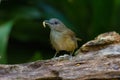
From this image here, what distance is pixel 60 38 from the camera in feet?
17.8

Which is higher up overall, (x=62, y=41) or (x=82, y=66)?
(x=82, y=66)

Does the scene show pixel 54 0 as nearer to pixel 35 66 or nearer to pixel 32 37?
pixel 32 37

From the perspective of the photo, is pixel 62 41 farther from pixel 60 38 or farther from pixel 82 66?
pixel 82 66

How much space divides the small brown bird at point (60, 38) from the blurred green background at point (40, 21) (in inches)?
47.3

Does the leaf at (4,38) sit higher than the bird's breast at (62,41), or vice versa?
the bird's breast at (62,41)

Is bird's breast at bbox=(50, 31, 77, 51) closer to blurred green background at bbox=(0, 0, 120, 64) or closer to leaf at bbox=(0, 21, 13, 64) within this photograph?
leaf at bbox=(0, 21, 13, 64)

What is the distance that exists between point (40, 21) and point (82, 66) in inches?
135

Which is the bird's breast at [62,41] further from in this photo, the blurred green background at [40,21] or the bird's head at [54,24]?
the blurred green background at [40,21]

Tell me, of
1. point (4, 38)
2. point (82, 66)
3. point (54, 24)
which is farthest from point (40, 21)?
point (82, 66)

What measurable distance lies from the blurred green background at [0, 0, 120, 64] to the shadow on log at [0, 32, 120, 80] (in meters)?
1.91

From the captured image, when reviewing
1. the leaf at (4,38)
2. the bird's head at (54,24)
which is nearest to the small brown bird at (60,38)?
the bird's head at (54,24)

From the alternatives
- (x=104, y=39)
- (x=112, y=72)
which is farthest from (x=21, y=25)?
(x=112, y=72)

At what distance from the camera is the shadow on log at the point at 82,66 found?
438 cm

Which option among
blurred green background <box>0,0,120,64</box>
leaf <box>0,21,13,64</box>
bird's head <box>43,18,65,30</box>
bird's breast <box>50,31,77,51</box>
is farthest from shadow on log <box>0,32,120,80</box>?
blurred green background <box>0,0,120,64</box>
